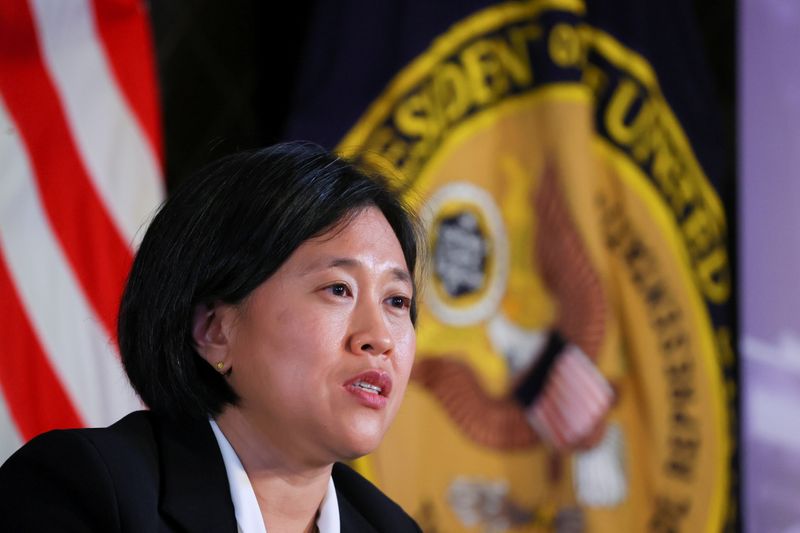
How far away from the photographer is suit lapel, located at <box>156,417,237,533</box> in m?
1.08

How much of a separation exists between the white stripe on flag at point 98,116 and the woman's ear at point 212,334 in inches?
24.9

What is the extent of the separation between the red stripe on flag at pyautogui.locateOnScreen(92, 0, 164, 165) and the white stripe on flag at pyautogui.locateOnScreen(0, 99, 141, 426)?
0.23 m

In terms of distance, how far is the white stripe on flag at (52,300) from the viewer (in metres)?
1.71

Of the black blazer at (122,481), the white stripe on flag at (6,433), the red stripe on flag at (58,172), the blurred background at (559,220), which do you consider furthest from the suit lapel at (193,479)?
the blurred background at (559,220)

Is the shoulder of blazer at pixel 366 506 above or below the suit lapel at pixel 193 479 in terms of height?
below

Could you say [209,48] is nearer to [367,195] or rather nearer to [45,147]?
[45,147]

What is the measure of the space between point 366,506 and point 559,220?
1038mm

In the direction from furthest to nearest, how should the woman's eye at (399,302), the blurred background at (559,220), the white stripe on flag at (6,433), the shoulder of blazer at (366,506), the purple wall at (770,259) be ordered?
the purple wall at (770,259)
the blurred background at (559,220)
the white stripe on flag at (6,433)
the shoulder of blazer at (366,506)
the woman's eye at (399,302)

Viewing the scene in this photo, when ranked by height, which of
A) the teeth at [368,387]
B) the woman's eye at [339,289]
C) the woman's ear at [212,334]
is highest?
the woman's eye at [339,289]

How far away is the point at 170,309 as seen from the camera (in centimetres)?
116

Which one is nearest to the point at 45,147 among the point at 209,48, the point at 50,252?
the point at 50,252

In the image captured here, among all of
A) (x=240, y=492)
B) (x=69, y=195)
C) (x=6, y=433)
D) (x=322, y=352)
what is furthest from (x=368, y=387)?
(x=69, y=195)

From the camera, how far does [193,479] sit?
1117mm

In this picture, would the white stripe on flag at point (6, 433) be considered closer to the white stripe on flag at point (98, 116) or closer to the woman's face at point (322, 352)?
the white stripe on flag at point (98, 116)
